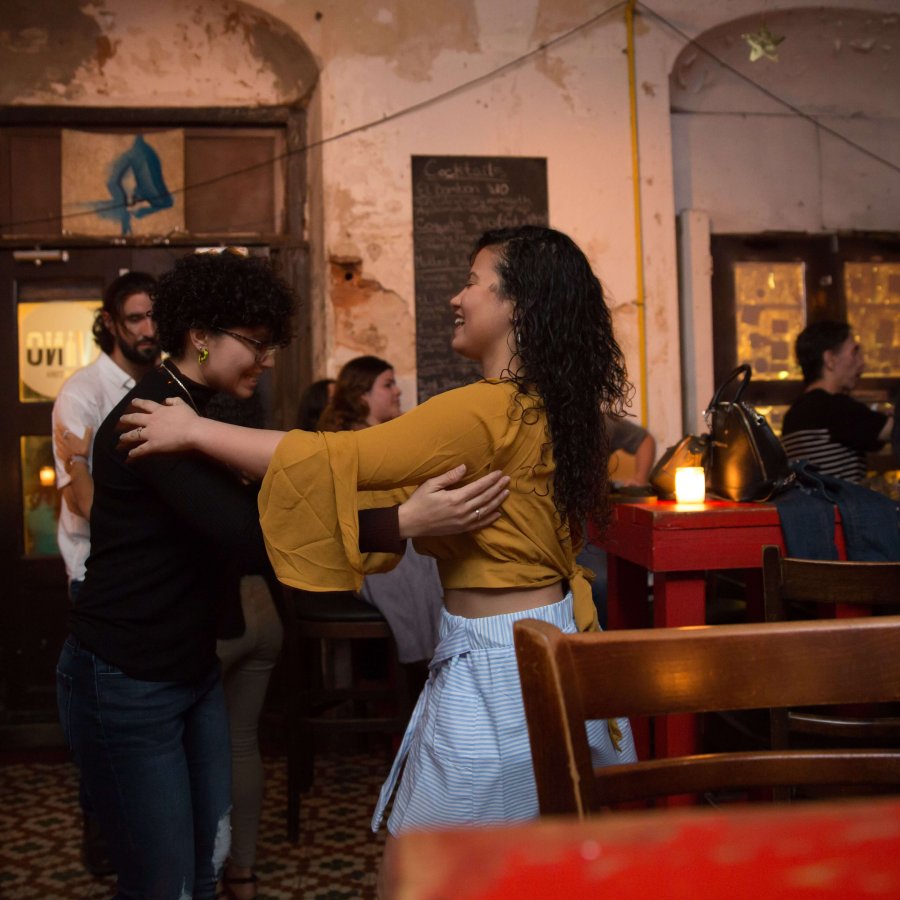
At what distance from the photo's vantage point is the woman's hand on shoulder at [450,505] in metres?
1.36

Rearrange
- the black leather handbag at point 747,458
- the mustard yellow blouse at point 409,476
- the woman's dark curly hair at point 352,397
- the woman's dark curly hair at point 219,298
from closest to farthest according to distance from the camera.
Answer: the mustard yellow blouse at point 409,476 → the woman's dark curly hair at point 219,298 → the black leather handbag at point 747,458 → the woman's dark curly hair at point 352,397

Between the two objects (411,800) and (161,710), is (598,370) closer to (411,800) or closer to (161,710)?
(411,800)

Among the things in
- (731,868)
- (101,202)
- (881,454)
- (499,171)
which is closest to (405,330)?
(499,171)

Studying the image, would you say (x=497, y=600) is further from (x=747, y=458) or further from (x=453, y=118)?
(x=453, y=118)

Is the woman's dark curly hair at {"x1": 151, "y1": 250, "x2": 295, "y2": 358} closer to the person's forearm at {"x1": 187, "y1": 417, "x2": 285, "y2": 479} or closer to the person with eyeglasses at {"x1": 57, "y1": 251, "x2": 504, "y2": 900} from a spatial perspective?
the person with eyeglasses at {"x1": 57, "y1": 251, "x2": 504, "y2": 900}

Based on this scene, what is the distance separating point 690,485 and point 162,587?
4.69 ft

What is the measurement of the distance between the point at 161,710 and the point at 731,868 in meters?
1.40

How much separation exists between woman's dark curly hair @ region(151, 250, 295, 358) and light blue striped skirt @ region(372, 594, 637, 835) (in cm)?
65

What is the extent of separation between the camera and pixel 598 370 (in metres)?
1.55

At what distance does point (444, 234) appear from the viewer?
4188mm

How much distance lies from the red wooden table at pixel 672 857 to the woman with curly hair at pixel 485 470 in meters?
1.00

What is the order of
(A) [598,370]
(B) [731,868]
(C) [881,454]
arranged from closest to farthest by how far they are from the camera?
1. (B) [731,868]
2. (A) [598,370]
3. (C) [881,454]

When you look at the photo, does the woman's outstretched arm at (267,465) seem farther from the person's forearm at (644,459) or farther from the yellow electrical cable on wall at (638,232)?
the yellow electrical cable on wall at (638,232)

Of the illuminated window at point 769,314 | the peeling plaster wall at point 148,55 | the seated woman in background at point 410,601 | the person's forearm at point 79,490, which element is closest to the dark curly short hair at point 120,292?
the person's forearm at point 79,490
